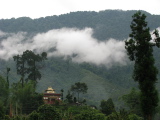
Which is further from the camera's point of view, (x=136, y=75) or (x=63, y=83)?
(x=63, y=83)

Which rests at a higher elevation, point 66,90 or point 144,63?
point 66,90

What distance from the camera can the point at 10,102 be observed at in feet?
215

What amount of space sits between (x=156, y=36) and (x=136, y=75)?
14.5 ft

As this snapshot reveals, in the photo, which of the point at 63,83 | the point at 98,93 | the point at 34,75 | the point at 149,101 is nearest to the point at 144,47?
the point at 149,101

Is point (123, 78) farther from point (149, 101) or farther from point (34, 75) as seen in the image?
point (149, 101)

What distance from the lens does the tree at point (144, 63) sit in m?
30.7

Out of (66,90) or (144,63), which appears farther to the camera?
(66,90)

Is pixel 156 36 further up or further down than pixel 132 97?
further up

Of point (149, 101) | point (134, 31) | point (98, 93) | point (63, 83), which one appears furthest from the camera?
point (63, 83)

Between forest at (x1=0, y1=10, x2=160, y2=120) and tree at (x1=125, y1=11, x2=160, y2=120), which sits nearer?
tree at (x1=125, y1=11, x2=160, y2=120)

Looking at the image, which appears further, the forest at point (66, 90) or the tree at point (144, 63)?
the forest at point (66, 90)

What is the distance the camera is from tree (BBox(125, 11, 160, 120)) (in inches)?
1208

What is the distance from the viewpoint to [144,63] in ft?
103

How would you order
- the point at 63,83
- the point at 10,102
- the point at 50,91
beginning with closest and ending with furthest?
the point at 10,102 → the point at 50,91 → the point at 63,83
